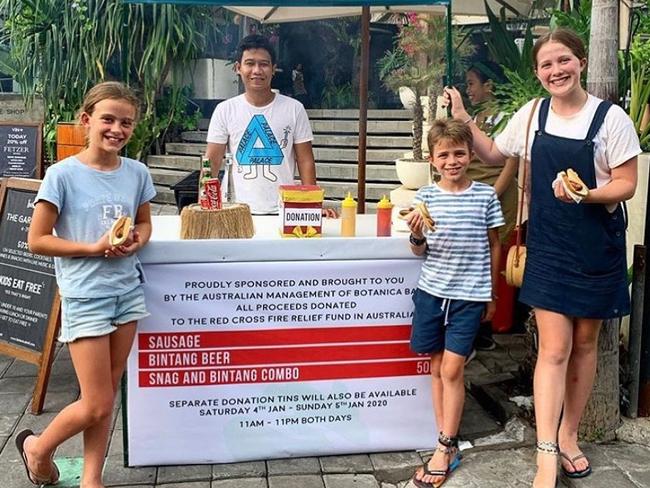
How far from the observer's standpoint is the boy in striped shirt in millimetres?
2844

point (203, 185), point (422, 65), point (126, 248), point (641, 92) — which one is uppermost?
point (422, 65)

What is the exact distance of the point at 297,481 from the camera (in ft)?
9.73

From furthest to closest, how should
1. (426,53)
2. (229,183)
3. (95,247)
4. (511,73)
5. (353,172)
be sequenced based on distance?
(426,53) → (353,172) → (511,73) → (229,183) → (95,247)

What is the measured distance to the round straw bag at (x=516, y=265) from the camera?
10.2 ft

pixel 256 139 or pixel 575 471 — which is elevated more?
pixel 256 139

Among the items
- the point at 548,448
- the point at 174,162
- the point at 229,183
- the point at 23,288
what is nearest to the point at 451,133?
the point at 229,183

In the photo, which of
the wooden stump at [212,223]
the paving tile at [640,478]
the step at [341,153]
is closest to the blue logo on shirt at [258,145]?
the wooden stump at [212,223]

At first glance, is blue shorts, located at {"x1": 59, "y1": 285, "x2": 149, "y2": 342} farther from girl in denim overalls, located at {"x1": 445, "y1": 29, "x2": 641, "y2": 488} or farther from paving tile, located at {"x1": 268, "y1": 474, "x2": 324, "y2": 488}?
girl in denim overalls, located at {"x1": 445, "y1": 29, "x2": 641, "y2": 488}

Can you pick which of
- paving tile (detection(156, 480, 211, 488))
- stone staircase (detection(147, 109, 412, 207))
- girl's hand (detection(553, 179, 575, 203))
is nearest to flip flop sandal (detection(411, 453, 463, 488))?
paving tile (detection(156, 480, 211, 488))

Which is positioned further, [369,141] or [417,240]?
[369,141]

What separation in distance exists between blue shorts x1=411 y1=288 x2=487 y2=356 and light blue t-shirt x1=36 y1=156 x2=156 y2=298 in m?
1.19

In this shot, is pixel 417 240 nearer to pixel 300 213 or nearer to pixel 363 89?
pixel 300 213

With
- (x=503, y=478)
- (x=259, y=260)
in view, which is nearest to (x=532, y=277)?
(x=503, y=478)

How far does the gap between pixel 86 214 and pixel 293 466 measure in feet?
4.59
